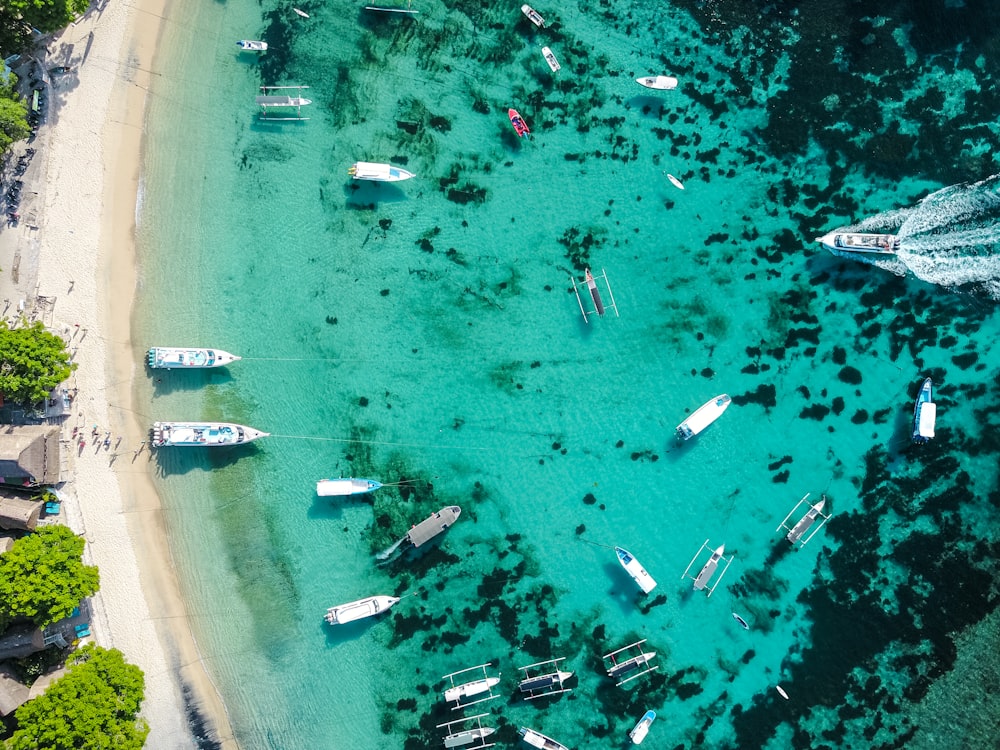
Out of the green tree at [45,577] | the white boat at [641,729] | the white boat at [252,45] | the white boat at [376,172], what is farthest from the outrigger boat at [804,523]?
the white boat at [252,45]

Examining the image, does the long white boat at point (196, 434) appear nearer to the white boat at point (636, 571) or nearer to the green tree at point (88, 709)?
the green tree at point (88, 709)

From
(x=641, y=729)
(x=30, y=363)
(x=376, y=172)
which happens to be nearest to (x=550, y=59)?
→ (x=376, y=172)

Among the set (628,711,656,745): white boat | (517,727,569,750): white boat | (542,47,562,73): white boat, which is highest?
(542,47,562,73): white boat

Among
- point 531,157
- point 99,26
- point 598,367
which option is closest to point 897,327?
point 598,367

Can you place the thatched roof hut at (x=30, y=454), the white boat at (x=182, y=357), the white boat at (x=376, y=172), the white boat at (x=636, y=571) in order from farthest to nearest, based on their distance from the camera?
the white boat at (x=636, y=571), the white boat at (x=376, y=172), the white boat at (x=182, y=357), the thatched roof hut at (x=30, y=454)

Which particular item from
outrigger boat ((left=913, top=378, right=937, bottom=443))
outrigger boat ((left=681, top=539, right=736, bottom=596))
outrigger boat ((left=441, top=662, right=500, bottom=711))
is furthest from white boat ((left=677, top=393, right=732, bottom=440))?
outrigger boat ((left=441, top=662, right=500, bottom=711))

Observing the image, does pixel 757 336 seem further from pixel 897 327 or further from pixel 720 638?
pixel 720 638

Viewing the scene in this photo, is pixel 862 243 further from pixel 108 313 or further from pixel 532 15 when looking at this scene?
pixel 108 313

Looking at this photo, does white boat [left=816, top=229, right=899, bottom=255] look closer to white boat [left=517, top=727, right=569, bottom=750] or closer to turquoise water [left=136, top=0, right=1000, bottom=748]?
turquoise water [left=136, top=0, right=1000, bottom=748]
